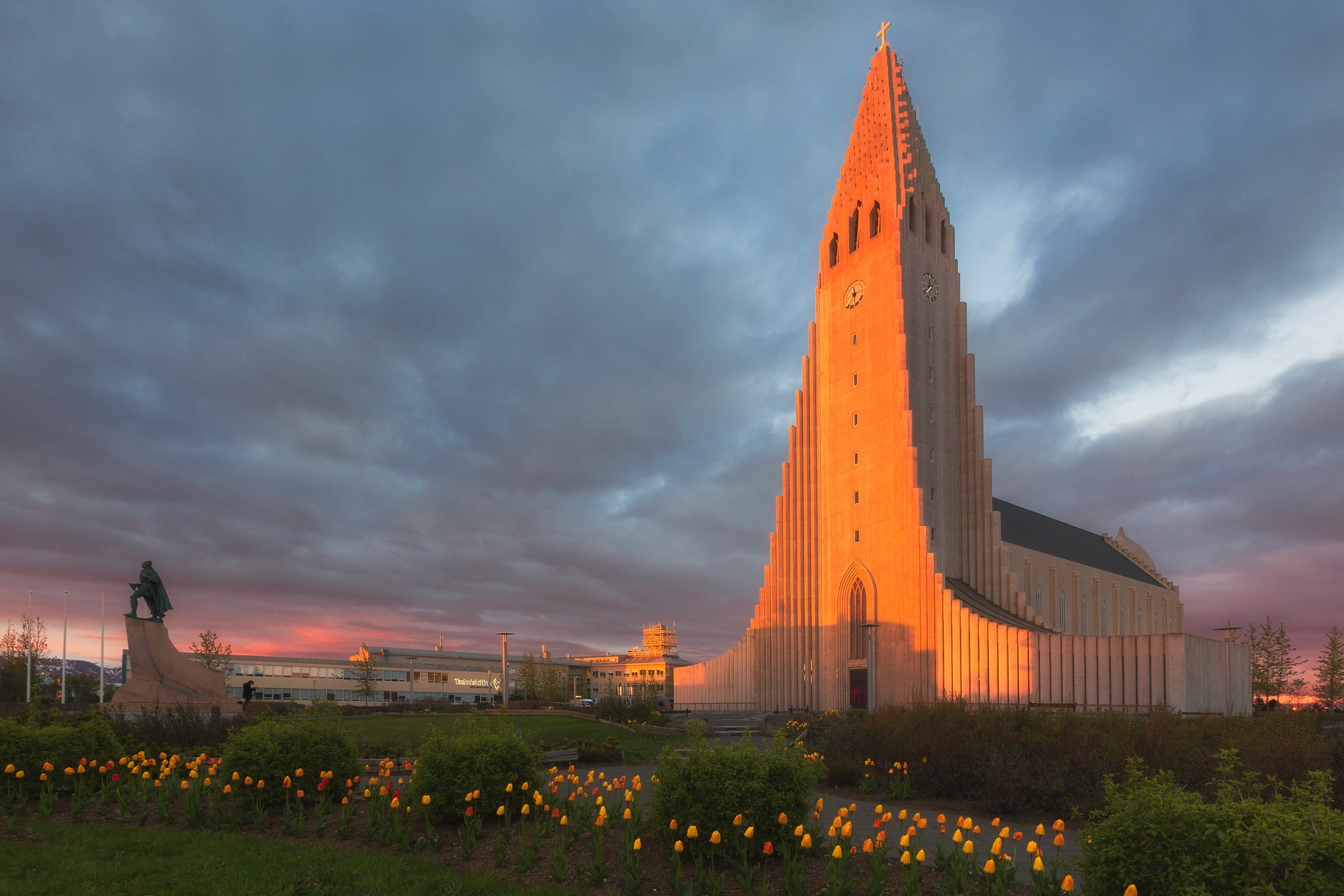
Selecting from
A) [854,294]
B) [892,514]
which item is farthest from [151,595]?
[854,294]

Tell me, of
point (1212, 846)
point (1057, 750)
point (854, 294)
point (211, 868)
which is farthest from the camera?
point (854, 294)

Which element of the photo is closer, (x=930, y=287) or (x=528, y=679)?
(x=930, y=287)

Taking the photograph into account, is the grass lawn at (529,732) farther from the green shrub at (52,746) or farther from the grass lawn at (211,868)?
the grass lawn at (211,868)

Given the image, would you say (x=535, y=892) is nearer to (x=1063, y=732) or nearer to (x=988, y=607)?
(x=1063, y=732)

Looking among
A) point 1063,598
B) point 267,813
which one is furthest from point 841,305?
point 267,813

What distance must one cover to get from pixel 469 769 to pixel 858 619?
Answer: 4571 centimetres

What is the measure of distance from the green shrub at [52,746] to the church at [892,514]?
38.7 meters

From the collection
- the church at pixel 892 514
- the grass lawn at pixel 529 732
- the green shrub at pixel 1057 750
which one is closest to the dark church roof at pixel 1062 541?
the church at pixel 892 514

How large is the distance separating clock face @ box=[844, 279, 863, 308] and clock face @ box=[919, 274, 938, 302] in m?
3.83

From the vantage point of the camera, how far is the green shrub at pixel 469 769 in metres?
10.8

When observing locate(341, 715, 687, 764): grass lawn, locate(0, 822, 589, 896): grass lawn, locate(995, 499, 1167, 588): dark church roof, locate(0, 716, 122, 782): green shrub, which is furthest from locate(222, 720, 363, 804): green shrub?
locate(995, 499, 1167, 588): dark church roof

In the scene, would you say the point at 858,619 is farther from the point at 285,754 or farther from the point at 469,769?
the point at 285,754

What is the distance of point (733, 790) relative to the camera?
9266mm

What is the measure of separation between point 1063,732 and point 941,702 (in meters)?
4.41
